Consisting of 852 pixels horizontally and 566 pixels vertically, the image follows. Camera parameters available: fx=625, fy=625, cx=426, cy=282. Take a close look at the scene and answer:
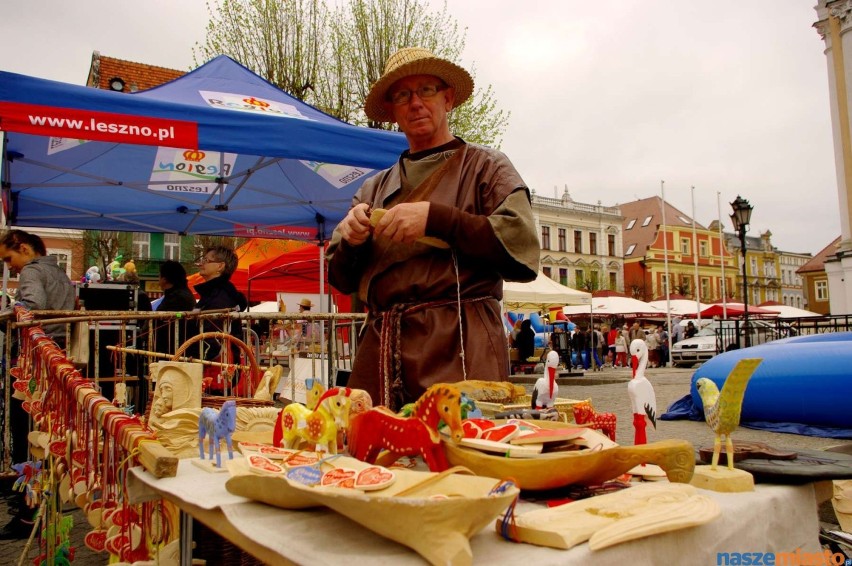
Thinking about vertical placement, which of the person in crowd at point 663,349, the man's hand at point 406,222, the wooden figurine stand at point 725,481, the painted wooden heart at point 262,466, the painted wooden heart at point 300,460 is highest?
the man's hand at point 406,222

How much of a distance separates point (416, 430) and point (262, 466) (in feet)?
0.81

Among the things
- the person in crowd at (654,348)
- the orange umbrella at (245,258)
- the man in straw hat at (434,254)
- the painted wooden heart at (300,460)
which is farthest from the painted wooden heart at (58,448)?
the person in crowd at (654,348)

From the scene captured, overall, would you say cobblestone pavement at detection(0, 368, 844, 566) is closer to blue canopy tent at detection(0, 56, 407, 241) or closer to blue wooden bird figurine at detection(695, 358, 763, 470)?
blue wooden bird figurine at detection(695, 358, 763, 470)

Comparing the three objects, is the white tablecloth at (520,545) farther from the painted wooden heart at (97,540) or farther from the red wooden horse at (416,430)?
the painted wooden heart at (97,540)

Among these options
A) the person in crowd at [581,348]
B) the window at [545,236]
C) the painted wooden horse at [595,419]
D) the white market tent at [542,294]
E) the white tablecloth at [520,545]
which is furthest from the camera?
the window at [545,236]

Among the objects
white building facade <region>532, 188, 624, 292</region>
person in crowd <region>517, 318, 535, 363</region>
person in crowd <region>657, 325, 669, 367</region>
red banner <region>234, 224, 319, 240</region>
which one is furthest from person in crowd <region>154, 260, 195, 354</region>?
white building facade <region>532, 188, 624, 292</region>

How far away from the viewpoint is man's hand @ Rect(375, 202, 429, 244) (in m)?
1.51

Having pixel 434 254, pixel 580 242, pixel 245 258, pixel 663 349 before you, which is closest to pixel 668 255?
pixel 580 242

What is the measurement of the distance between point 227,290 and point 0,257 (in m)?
1.67

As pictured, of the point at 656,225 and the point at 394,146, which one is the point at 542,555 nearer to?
the point at 394,146

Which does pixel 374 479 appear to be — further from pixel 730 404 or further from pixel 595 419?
pixel 595 419

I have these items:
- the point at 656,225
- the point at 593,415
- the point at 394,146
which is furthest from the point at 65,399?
the point at 656,225

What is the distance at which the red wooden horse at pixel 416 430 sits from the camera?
Result: 1006mm

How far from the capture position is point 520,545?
2.29ft
